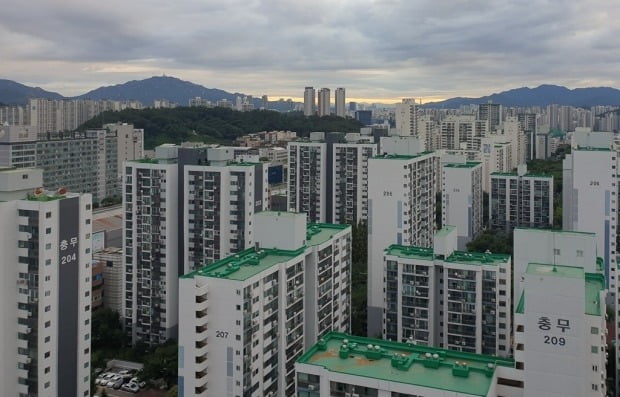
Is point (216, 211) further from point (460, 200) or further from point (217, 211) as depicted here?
point (460, 200)

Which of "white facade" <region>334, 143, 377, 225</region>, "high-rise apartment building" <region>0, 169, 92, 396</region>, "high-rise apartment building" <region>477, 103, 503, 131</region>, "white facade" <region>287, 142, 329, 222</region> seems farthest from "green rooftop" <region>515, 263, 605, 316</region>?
"high-rise apartment building" <region>477, 103, 503, 131</region>

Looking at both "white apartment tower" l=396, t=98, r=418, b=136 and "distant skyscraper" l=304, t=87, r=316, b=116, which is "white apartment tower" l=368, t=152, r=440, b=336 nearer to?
"white apartment tower" l=396, t=98, r=418, b=136

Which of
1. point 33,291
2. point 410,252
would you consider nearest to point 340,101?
point 410,252

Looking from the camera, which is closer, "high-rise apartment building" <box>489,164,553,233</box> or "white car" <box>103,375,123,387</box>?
"white car" <box>103,375,123,387</box>

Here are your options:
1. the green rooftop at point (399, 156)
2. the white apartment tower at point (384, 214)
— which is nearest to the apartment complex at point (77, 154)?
the green rooftop at point (399, 156)

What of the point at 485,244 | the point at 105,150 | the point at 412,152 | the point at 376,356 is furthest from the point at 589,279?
the point at 105,150

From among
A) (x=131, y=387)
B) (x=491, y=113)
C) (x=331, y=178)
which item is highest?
(x=491, y=113)

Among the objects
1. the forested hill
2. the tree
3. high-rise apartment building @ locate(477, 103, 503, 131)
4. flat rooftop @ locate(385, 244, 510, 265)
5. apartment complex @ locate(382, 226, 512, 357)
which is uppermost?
high-rise apartment building @ locate(477, 103, 503, 131)
